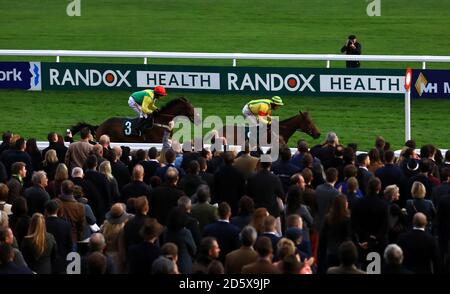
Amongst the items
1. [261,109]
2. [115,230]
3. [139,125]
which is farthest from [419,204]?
[139,125]

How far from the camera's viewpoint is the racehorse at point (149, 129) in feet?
54.6

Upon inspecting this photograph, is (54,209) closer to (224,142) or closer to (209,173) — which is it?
(209,173)

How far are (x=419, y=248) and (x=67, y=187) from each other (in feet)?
10.1

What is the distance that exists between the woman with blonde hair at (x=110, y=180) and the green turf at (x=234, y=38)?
22.9 ft

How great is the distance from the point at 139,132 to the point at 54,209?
6.93 meters

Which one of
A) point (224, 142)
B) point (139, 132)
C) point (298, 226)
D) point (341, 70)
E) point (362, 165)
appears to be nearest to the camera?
point (298, 226)

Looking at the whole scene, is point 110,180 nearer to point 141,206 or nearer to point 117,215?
point 117,215

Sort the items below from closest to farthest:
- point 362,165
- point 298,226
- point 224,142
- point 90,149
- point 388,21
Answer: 1. point 298,226
2. point 362,165
3. point 90,149
4. point 224,142
5. point 388,21

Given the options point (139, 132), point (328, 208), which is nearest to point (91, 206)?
point (328, 208)

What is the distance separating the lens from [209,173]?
1184cm

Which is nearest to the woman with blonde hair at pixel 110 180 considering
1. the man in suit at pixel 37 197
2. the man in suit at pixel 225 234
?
the man in suit at pixel 37 197

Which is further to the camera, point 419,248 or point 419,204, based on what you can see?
point 419,204

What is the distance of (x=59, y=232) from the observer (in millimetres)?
9773

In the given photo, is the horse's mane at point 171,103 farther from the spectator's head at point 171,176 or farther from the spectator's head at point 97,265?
the spectator's head at point 97,265
